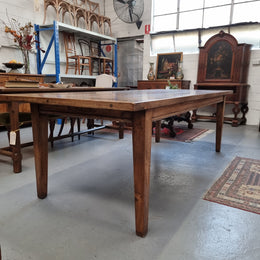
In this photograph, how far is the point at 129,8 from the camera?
5.11m

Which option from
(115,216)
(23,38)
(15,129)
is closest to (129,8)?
(23,38)

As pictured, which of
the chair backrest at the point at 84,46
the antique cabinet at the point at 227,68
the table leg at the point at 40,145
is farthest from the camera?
the chair backrest at the point at 84,46

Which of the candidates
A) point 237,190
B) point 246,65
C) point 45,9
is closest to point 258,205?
point 237,190

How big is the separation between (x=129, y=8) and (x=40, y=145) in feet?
15.2

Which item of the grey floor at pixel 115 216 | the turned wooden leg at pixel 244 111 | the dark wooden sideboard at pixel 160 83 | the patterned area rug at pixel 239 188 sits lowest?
the grey floor at pixel 115 216

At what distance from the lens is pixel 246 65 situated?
4641 millimetres

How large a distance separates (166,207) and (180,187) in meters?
0.35

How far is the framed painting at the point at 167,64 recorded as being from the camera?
17.6 feet

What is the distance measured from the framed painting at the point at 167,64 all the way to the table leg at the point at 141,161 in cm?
452

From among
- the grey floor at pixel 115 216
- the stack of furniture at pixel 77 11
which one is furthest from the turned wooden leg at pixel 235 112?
the stack of furniture at pixel 77 11

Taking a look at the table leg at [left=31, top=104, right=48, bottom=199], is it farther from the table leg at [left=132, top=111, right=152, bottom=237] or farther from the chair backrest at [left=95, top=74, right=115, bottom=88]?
the chair backrest at [left=95, top=74, right=115, bottom=88]

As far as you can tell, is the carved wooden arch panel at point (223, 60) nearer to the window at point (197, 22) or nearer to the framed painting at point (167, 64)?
the window at point (197, 22)

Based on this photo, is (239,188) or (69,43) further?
(69,43)

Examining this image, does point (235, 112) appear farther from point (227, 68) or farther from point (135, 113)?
point (135, 113)
